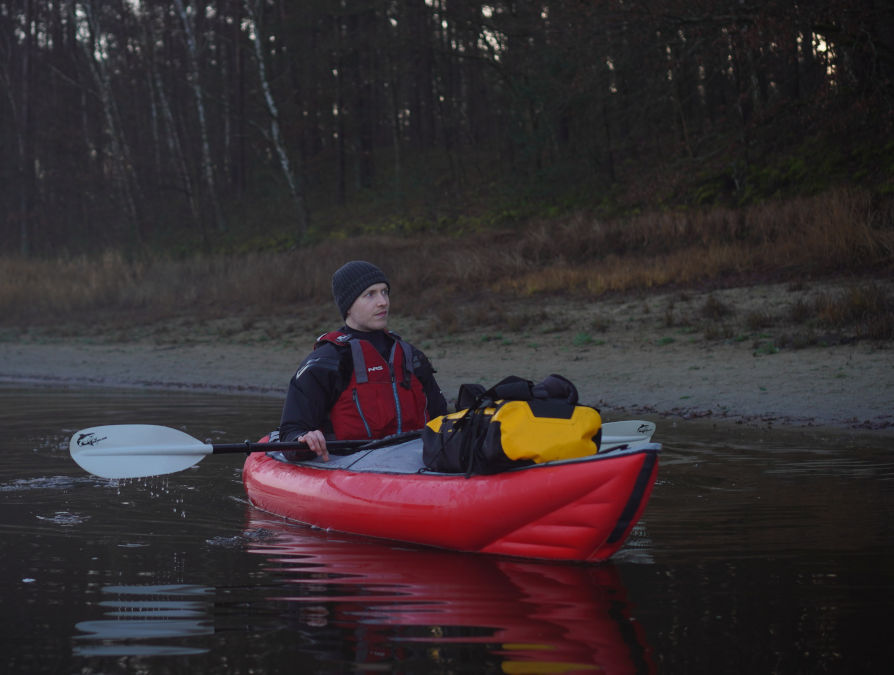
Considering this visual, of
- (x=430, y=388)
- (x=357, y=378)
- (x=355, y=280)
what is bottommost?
(x=430, y=388)

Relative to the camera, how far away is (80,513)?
5582 mm

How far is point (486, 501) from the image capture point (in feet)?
14.1

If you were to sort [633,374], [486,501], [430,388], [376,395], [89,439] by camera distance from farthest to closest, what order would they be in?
[633,374] → [89,439] → [430,388] → [376,395] → [486,501]

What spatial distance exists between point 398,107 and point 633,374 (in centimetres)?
2013

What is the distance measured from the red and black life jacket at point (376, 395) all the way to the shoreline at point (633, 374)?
3700 mm

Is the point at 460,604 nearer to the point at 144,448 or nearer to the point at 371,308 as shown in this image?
the point at 371,308

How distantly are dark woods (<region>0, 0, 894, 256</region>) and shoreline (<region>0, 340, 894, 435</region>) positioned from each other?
4.75 m

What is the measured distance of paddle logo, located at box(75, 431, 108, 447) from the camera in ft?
19.2

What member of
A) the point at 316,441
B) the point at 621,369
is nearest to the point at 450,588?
the point at 316,441

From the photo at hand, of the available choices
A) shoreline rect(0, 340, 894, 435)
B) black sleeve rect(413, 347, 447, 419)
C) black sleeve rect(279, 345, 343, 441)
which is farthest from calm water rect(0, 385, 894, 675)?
shoreline rect(0, 340, 894, 435)

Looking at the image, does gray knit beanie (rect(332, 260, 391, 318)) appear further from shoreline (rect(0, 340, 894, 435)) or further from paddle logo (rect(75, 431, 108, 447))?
shoreline (rect(0, 340, 894, 435))

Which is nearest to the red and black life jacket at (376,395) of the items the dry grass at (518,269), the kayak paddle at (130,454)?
the kayak paddle at (130,454)

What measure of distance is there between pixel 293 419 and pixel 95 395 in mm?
7166

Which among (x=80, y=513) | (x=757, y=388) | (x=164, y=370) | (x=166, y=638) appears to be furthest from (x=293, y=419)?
(x=164, y=370)
